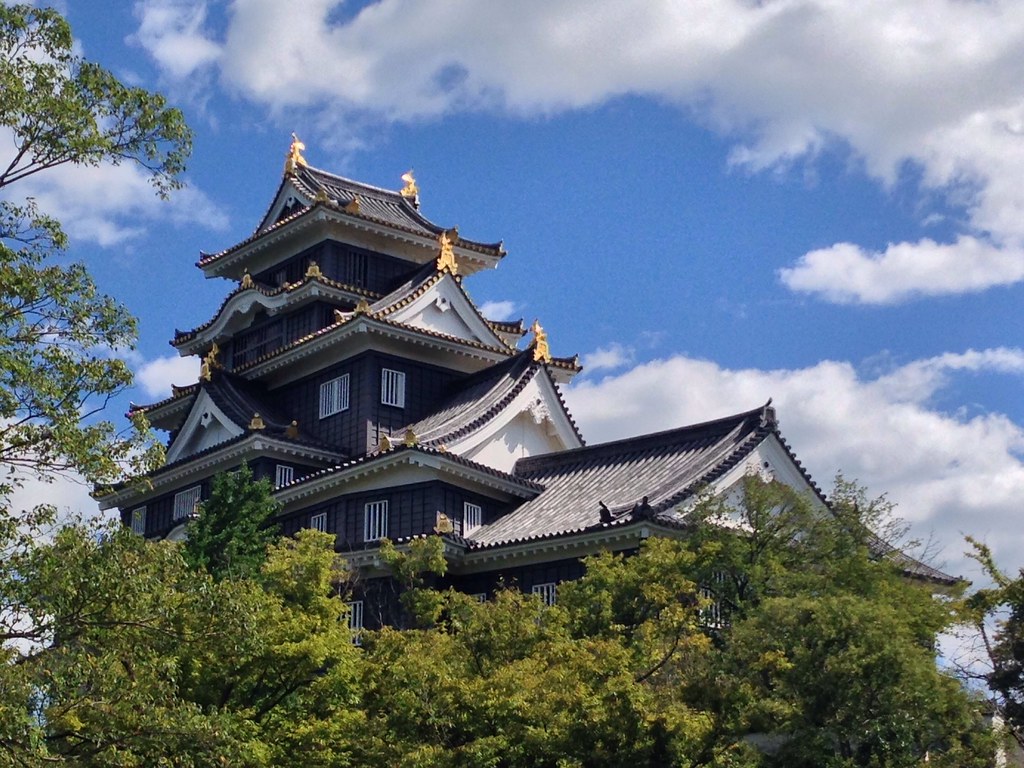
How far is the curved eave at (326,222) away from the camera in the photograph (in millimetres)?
41812

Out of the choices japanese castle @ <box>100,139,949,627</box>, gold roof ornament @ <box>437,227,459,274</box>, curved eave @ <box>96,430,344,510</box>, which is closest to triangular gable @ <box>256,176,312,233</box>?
japanese castle @ <box>100,139,949,627</box>

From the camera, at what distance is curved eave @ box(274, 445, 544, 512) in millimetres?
33844

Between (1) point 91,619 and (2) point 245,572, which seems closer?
(1) point 91,619

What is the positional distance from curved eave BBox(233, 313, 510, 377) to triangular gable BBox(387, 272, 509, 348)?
1.67 ft

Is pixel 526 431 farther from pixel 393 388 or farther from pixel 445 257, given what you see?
pixel 445 257

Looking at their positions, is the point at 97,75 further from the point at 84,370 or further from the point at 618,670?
the point at 618,670

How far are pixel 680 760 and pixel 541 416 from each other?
19239 mm

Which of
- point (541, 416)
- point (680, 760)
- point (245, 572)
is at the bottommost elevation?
point (680, 760)

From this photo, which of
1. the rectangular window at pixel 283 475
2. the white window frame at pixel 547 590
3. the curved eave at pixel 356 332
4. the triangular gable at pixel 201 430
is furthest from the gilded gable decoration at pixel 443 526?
the triangular gable at pixel 201 430

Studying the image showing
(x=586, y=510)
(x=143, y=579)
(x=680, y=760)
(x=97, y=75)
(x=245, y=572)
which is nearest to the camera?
(x=143, y=579)

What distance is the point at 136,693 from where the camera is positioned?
649 inches

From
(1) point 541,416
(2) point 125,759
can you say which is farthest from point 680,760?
(1) point 541,416

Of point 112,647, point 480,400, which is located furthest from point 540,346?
point 112,647

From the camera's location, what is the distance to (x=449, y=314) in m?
40.8
